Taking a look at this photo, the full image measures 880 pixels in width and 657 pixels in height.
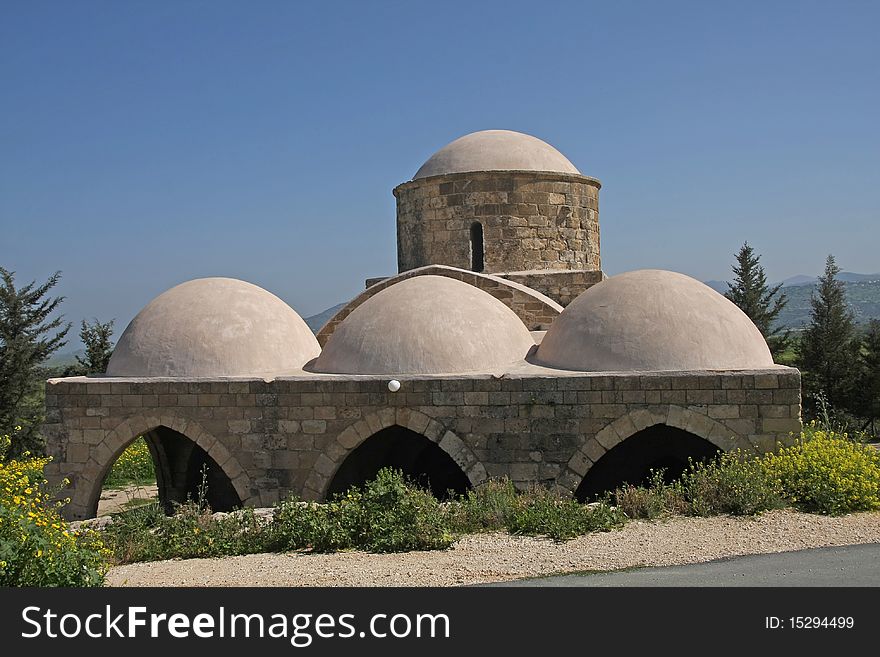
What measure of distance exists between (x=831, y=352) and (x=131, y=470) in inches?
736

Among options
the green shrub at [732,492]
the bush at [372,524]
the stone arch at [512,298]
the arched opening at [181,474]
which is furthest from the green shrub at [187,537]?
the stone arch at [512,298]

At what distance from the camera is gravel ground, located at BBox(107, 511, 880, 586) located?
5738 millimetres

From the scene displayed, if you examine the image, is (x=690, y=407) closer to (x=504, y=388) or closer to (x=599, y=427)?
(x=599, y=427)

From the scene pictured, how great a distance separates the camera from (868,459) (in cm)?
800

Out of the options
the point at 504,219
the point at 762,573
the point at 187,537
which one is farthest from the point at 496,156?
the point at 762,573

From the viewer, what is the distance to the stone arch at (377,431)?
29.3ft

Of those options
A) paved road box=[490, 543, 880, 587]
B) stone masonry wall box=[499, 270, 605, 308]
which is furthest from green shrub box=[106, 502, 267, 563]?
stone masonry wall box=[499, 270, 605, 308]

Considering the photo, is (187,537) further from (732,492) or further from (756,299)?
(756,299)

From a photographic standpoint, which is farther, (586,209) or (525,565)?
(586,209)

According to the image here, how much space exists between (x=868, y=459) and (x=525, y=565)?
4225 millimetres

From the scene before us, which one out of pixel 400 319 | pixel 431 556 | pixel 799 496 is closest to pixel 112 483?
pixel 400 319

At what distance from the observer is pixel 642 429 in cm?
862

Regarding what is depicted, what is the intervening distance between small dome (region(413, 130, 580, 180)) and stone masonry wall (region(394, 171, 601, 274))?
0.21 meters

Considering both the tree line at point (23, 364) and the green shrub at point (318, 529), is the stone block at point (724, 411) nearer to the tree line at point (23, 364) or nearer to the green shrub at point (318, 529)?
the green shrub at point (318, 529)
